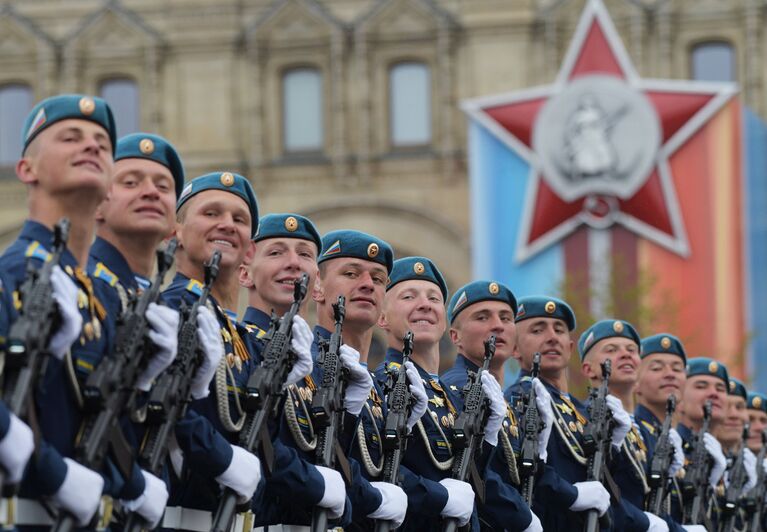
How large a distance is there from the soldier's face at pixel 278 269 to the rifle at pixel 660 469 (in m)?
2.93

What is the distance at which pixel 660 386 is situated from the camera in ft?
35.2

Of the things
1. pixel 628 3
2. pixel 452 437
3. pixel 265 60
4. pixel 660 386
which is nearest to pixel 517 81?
pixel 628 3

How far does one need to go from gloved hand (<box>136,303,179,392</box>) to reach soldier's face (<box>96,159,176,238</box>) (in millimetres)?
488

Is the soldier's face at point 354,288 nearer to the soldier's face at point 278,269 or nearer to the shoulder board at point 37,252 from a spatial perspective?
the soldier's face at point 278,269

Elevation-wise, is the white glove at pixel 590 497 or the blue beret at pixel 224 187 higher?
the blue beret at pixel 224 187

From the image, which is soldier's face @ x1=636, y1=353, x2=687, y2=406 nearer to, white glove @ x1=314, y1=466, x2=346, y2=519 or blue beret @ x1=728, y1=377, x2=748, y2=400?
blue beret @ x1=728, y1=377, x2=748, y2=400

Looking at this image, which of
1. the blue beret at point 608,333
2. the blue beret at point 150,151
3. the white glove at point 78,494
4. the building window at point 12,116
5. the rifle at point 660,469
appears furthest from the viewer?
the building window at point 12,116

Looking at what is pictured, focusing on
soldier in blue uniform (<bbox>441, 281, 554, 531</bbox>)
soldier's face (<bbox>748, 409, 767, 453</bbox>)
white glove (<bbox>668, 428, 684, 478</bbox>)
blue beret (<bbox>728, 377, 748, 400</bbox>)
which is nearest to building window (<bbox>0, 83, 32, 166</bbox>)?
soldier's face (<bbox>748, 409, 767, 453</bbox>)

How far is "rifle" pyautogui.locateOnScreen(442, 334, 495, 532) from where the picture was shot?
781 centimetres

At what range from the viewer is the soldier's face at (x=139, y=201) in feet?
19.6

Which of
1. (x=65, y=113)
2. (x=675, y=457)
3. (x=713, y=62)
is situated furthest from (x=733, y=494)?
(x=713, y=62)

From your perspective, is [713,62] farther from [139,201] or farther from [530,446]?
[139,201]

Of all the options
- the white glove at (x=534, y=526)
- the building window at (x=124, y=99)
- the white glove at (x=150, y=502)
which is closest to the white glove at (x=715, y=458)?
the white glove at (x=534, y=526)

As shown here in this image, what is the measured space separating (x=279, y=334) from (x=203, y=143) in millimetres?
25470
